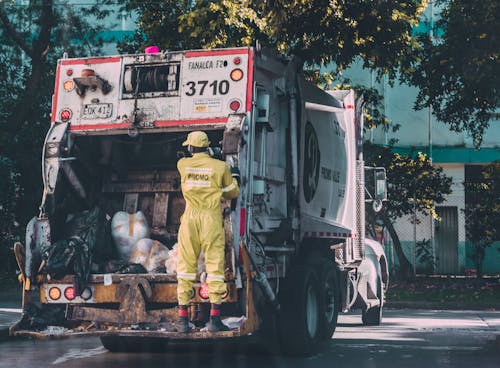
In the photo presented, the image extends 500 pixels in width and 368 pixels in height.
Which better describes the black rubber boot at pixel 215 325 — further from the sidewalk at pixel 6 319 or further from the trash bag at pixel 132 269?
the sidewalk at pixel 6 319

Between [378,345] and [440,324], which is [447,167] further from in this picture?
[378,345]

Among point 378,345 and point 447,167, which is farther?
point 447,167

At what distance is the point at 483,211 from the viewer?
23.9m

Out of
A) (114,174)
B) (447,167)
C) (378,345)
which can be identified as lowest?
(378,345)

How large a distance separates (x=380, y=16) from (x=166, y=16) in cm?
390

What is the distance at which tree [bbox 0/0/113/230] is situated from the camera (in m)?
21.3

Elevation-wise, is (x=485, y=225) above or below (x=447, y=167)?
below

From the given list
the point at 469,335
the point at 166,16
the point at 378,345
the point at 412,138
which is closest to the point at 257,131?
the point at 378,345

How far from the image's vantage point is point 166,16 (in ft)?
55.5

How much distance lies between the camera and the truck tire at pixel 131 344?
11.2 m

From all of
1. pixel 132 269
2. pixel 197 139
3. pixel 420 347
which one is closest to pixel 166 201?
pixel 132 269

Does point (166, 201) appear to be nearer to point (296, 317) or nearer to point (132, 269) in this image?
point (132, 269)

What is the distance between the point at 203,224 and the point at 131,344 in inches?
117

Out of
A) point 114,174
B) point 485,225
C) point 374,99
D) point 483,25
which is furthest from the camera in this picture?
point 485,225
